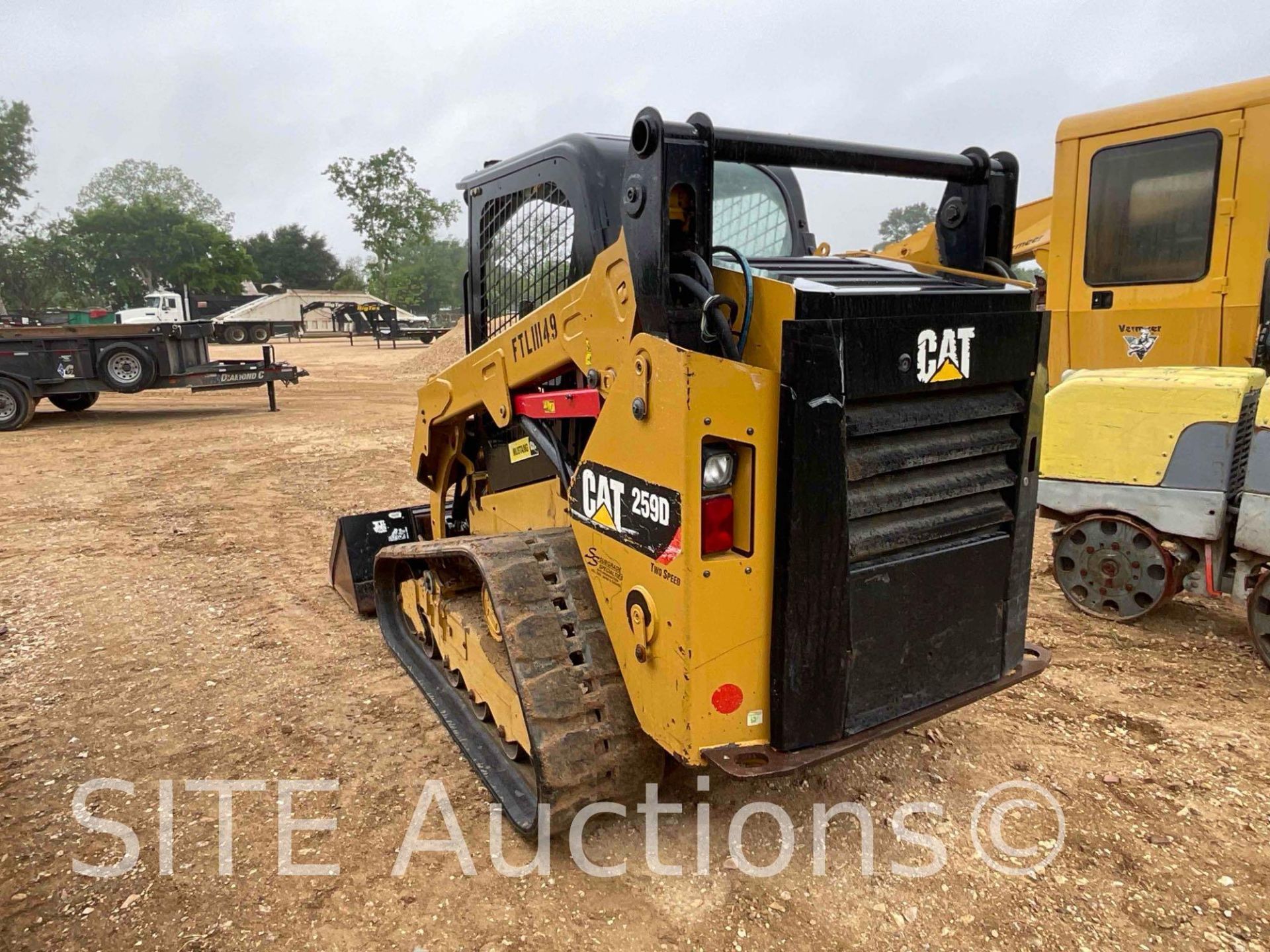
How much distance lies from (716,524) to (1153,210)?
4488 millimetres

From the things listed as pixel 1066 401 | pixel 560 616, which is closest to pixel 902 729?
pixel 560 616

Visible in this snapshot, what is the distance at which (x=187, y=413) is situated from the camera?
14.6m

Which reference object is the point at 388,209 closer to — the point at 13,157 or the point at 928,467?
the point at 13,157

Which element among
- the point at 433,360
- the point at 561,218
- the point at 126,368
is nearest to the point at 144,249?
the point at 433,360

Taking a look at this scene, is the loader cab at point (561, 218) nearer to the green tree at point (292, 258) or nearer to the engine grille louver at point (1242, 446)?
the engine grille louver at point (1242, 446)

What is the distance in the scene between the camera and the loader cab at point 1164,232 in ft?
15.9

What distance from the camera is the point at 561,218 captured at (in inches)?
126

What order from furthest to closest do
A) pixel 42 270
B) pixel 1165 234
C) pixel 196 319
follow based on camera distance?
Result: pixel 42 270 < pixel 196 319 < pixel 1165 234

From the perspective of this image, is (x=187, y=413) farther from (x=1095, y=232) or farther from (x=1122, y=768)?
(x=1122, y=768)

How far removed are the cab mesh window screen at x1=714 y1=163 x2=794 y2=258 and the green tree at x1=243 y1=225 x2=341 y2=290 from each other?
260 feet

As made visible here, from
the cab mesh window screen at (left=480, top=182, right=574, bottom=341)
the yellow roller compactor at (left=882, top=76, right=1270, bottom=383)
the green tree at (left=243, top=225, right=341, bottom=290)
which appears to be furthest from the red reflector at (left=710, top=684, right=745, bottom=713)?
the green tree at (left=243, top=225, right=341, bottom=290)

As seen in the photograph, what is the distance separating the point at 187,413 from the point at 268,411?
55.4 inches

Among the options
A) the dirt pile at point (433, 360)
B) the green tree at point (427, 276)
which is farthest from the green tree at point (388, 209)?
the dirt pile at point (433, 360)

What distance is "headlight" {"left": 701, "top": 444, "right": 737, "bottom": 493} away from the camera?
86.7 inches
